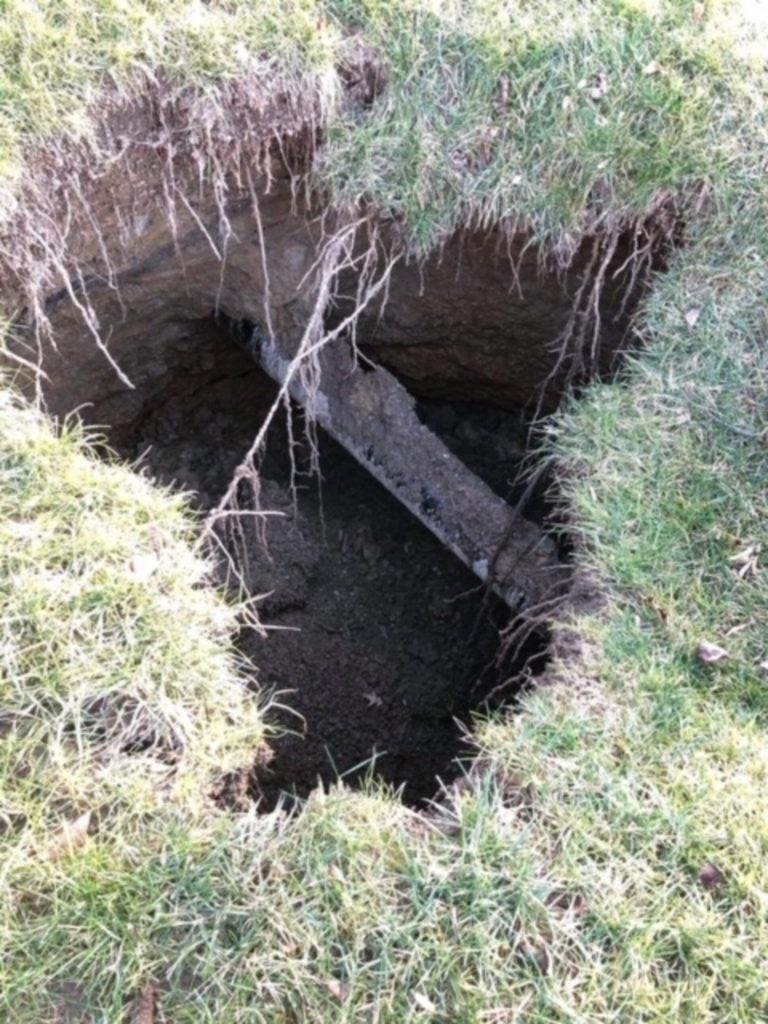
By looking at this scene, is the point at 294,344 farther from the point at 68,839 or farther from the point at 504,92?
the point at 68,839

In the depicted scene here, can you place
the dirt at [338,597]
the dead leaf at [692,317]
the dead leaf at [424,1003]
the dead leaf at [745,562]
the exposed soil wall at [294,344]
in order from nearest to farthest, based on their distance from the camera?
the dead leaf at [424,1003] → the dead leaf at [745,562] → the dead leaf at [692,317] → the exposed soil wall at [294,344] → the dirt at [338,597]

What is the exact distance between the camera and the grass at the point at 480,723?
5.64 feet

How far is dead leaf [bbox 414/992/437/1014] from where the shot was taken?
1.67m

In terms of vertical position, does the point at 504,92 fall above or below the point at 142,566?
above

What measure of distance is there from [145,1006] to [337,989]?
34cm

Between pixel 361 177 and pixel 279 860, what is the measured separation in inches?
73.2

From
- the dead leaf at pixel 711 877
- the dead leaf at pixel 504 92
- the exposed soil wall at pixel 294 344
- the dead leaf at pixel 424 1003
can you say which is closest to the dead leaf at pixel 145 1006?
the dead leaf at pixel 424 1003

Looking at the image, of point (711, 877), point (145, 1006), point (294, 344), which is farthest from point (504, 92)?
point (145, 1006)

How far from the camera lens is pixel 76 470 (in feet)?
7.27

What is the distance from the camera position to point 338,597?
373 centimetres

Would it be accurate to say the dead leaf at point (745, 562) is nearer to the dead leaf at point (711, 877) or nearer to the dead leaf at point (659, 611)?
the dead leaf at point (659, 611)

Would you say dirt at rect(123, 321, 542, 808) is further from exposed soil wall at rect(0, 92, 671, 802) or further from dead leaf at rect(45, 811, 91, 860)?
dead leaf at rect(45, 811, 91, 860)

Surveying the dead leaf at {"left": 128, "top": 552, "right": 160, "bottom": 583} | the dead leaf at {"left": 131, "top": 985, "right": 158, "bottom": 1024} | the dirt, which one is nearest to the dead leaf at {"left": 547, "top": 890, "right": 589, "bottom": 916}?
the dead leaf at {"left": 131, "top": 985, "right": 158, "bottom": 1024}

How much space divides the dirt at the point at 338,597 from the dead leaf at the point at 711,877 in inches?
54.3
